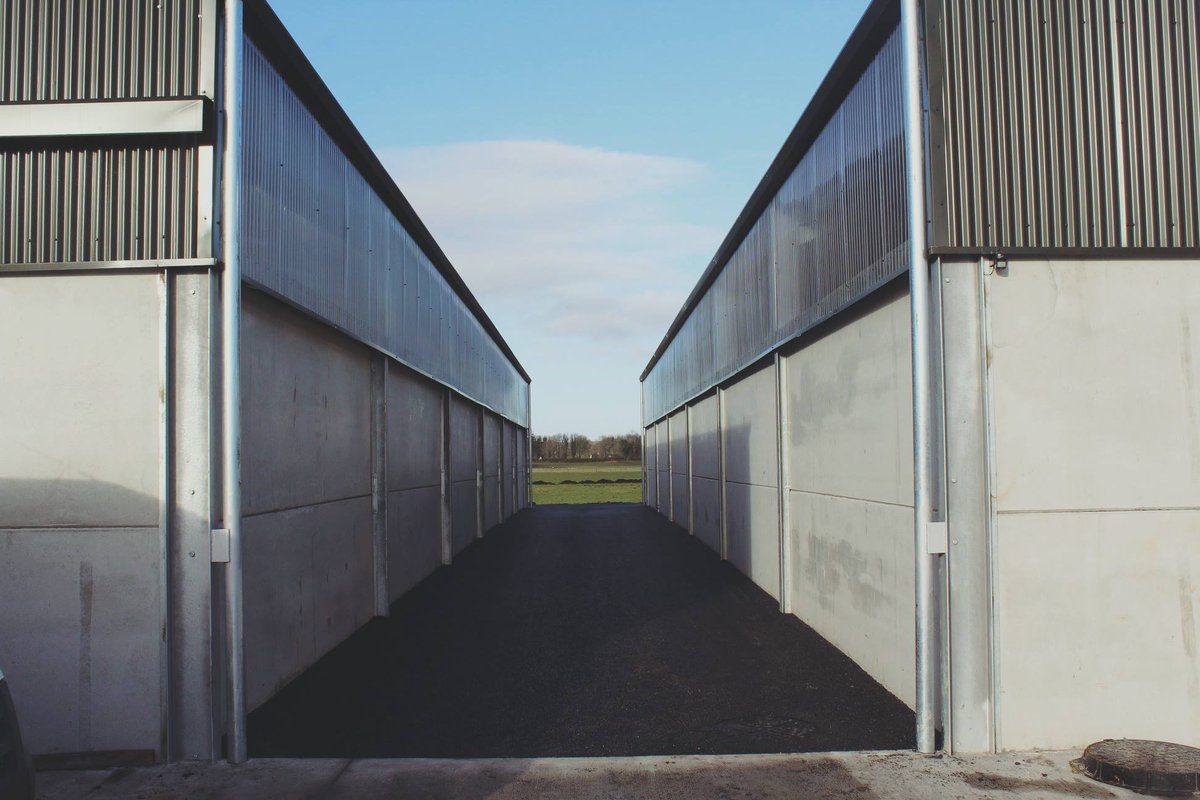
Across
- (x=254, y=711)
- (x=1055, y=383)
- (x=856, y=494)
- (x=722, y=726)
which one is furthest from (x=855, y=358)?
(x=254, y=711)

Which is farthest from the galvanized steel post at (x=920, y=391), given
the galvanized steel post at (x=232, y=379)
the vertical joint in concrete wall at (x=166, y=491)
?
the vertical joint in concrete wall at (x=166, y=491)

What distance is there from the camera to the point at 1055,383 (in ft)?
18.4

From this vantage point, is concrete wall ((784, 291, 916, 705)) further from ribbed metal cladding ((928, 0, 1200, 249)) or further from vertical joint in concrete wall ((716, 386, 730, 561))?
vertical joint in concrete wall ((716, 386, 730, 561))

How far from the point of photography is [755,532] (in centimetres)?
1233

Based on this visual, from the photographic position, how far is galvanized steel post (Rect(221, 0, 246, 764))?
544cm

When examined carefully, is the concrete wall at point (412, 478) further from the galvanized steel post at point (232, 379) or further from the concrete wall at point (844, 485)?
the galvanized steel post at point (232, 379)

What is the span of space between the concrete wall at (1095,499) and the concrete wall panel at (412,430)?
24.5ft

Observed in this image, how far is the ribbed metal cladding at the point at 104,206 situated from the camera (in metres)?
5.56

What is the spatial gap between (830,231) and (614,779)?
17.1 feet

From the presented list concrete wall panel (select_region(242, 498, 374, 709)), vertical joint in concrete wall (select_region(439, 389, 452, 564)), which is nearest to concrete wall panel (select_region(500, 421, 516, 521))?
vertical joint in concrete wall (select_region(439, 389, 452, 564))

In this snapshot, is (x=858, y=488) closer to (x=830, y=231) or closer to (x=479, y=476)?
(x=830, y=231)

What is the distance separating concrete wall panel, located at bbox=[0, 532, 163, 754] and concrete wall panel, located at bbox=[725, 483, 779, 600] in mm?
7263

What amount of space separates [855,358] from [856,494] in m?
1.20

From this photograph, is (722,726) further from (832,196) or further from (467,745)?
(832,196)
